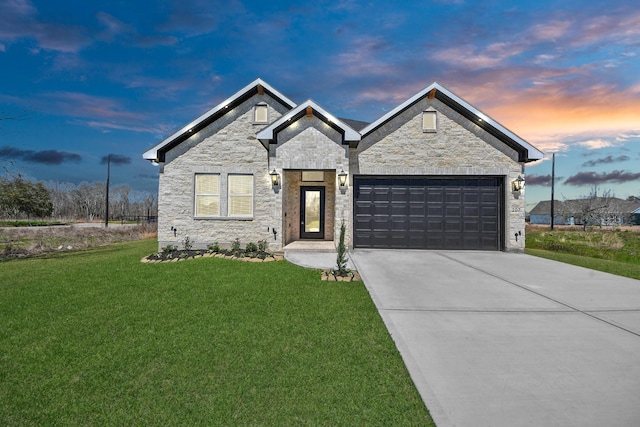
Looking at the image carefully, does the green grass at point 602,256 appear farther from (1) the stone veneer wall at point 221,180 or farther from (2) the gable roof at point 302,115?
(1) the stone veneer wall at point 221,180

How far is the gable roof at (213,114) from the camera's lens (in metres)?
11.4

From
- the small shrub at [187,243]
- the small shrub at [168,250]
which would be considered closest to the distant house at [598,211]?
the small shrub at [187,243]

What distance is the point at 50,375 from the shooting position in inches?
124

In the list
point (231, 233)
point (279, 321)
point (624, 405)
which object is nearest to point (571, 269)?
point (624, 405)

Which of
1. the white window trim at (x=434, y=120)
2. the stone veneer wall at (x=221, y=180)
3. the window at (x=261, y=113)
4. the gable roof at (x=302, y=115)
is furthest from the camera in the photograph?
the window at (x=261, y=113)

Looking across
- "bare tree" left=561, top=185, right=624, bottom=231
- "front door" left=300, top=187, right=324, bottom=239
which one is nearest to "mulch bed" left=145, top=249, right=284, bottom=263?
"front door" left=300, top=187, right=324, bottom=239

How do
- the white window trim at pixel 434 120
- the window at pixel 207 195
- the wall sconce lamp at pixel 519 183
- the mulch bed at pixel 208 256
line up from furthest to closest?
1. the window at pixel 207 195
2. the white window trim at pixel 434 120
3. the wall sconce lamp at pixel 519 183
4. the mulch bed at pixel 208 256

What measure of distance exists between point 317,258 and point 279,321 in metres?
5.21

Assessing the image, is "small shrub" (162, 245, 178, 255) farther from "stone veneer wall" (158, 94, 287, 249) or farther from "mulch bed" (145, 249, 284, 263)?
"stone veneer wall" (158, 94, 287, 249)

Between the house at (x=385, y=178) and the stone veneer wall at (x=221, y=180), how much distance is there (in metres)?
0.04

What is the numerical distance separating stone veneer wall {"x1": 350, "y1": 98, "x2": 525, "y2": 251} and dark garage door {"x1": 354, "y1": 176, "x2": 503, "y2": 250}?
40 centimetres

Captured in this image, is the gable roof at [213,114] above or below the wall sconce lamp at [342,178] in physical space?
above

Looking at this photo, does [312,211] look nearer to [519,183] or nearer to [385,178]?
[385,178]

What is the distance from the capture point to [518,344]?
379 centimetres
